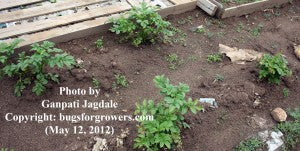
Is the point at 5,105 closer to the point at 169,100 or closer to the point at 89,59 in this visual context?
the point at 89,59

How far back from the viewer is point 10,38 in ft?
14.2

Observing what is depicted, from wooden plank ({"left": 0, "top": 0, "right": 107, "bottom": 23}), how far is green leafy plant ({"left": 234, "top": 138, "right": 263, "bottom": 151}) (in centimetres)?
291

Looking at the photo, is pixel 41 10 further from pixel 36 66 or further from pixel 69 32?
pixel 36 66

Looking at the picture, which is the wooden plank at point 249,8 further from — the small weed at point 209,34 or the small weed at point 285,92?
the small weed at point 285,92

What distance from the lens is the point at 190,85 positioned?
4.21m

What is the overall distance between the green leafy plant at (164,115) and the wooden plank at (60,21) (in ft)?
6.54

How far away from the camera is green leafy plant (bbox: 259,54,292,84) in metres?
4.10

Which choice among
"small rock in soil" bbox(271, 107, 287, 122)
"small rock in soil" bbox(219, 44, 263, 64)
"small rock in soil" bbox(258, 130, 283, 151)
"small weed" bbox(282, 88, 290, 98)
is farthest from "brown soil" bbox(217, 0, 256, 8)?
"small rock in soil" bbox(258, 130, 283, 151)

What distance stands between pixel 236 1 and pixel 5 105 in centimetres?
389

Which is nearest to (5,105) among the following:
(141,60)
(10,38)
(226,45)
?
(10,38)

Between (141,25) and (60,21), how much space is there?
118 cm

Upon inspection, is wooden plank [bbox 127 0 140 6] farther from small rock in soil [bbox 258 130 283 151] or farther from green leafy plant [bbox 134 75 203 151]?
small rock in soil [bbox 258 130 283 151]

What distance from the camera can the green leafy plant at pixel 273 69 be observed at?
410 centimetres

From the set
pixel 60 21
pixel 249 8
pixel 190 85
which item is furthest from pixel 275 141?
pixel 60 21
